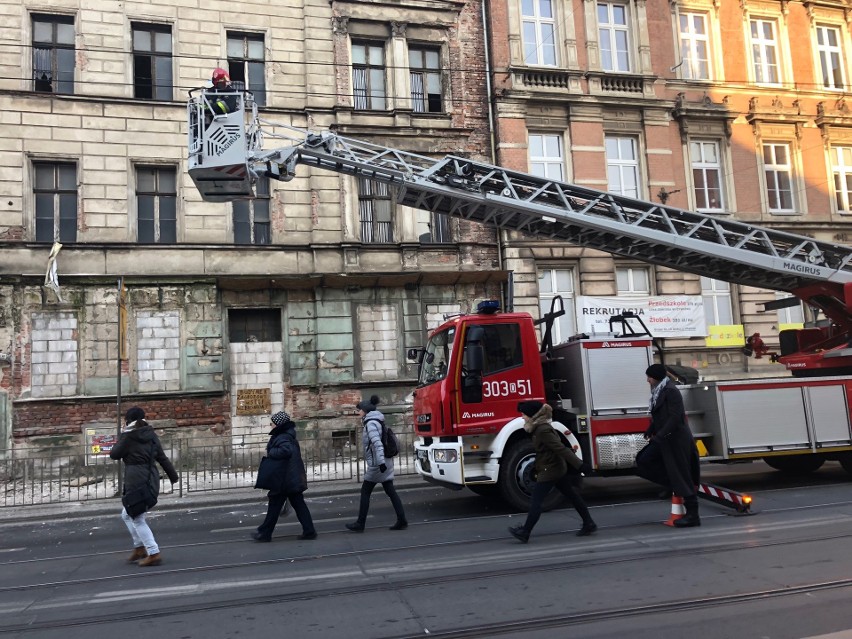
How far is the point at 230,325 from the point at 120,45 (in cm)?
809

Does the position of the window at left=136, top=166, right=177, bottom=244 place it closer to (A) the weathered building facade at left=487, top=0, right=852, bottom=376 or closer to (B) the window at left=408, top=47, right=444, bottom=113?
(B) the window at left=408, top=47, right=444, bottom=113

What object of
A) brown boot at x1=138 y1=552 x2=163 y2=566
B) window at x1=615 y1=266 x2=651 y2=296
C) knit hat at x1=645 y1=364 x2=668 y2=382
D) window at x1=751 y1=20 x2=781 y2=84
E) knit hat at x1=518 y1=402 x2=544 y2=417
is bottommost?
brown boot at x1=138 y1=552 x2=163 y2=566

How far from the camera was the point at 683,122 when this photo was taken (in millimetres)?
23031

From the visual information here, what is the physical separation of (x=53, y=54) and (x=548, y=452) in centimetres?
1756

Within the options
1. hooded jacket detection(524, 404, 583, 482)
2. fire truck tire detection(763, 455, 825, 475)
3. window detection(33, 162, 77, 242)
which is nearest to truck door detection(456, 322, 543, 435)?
hooded jacket detection(524, 404, 583, 482)

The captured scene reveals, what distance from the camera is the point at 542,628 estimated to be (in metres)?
5.41

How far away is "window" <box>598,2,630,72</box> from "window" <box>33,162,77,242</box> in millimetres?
16382

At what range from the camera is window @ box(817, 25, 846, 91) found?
24953 millimetres

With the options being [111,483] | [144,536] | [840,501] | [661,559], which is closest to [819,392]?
[840,501]

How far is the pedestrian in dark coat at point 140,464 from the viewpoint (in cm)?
797

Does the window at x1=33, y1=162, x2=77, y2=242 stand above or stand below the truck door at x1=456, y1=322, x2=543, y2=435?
above

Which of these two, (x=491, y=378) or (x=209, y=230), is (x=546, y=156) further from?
(x=491, y=378)

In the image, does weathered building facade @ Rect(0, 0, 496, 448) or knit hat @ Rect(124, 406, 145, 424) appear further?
weathered building facade @ Rect(0, 0, 496, 448)

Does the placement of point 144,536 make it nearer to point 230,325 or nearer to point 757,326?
point 230,325
